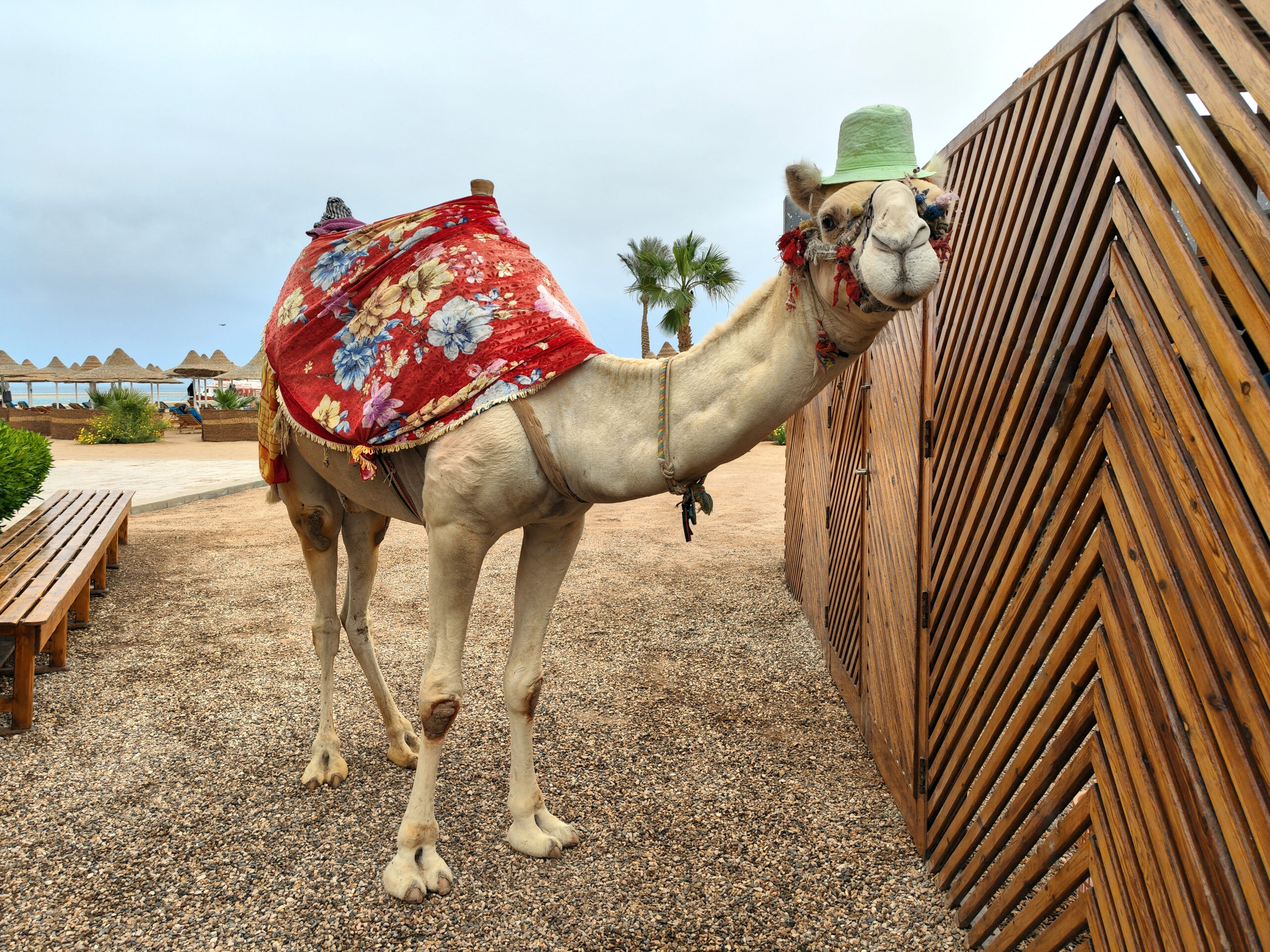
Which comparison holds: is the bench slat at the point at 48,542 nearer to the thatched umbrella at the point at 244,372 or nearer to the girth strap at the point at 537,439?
the girth strap at the point at 537,439

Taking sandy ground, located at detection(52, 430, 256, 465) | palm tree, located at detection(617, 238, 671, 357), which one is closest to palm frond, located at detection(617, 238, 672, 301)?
palm tree, located at detection(617, 238, 671, 357)

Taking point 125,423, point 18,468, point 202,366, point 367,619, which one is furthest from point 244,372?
point 367,619

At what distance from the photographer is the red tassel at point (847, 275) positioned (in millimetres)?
1874

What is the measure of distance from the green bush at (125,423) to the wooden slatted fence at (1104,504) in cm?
2415

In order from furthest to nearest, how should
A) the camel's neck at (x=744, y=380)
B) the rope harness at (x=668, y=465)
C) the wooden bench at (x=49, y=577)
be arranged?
the wooden bench at (x=49, y=577) → the rope harness at (x=668, y=465) → the camel's neck at (x=744, y=380)

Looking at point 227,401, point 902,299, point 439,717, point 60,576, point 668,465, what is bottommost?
point 439,717

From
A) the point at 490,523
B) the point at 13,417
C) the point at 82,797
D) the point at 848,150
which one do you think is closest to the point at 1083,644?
the point at 848,150

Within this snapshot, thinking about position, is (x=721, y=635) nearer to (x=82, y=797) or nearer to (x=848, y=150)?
(x=82, y=797)

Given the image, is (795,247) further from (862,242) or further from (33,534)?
(33,534)

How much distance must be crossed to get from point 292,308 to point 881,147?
2.36m

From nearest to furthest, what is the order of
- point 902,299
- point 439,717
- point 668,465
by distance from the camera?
point 902,299, point 668,465, point 439,717

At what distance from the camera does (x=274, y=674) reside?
4.87 m

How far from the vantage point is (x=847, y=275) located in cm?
188

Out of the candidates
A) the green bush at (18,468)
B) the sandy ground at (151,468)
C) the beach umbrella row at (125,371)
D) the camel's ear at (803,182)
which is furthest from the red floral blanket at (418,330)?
the beach umbrella row at (125,371)
